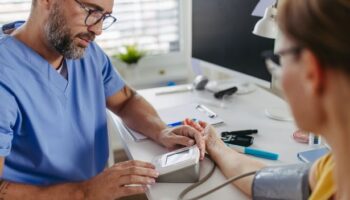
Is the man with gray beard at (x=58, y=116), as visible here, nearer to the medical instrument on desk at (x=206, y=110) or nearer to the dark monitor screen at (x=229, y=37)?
the medical instrument on desk at (x=206, y=110)

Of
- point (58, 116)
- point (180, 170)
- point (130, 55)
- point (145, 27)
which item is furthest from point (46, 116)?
point (145, 27)

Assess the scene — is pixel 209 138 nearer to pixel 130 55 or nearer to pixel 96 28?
pixel 96 28

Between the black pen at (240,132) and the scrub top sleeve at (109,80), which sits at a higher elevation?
the scrub top sleeve at (109,80)

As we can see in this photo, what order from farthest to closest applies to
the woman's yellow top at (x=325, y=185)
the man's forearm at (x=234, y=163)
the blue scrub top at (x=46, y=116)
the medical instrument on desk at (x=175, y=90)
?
the medical instrument on desk at (x=175, y=90), the blue scrub top at (x=46, y=116), the man's forearm at (x=234, y=163), the woman's yellow top at (x=325, y=185)

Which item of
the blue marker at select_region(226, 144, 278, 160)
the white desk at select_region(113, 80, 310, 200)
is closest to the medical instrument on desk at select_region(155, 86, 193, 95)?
the white desk at select_region(113, 80, 310, 200)

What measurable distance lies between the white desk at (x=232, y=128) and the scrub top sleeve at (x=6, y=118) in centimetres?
35

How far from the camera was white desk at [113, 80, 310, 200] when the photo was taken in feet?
2.95

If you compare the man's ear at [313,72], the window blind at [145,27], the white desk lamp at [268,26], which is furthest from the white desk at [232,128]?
the window blind at [145,27]

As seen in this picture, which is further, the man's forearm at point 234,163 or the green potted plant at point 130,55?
the green potted plant at point 130,55

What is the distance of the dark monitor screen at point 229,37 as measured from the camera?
134 cm

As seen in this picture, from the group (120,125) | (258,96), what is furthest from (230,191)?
(258,96)

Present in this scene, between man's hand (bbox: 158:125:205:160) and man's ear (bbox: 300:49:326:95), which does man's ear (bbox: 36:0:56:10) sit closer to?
man's hand (bbox: 158:125:205:160)

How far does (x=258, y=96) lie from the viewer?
5.20 feet

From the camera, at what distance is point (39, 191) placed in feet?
3.12
